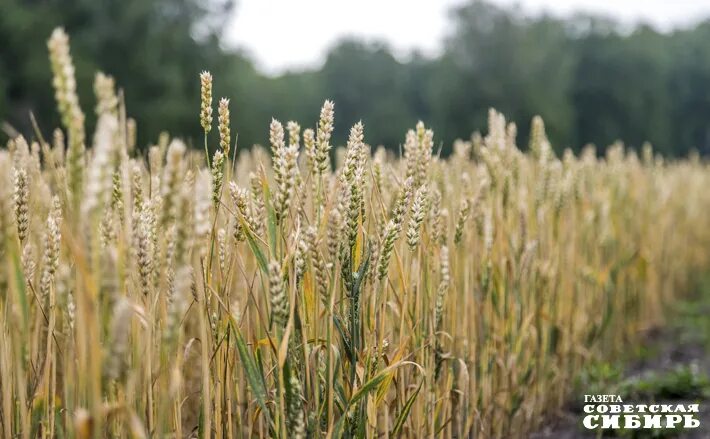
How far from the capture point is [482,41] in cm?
3192

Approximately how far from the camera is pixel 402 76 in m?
42.7

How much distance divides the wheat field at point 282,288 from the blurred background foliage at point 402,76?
1288 centimetres

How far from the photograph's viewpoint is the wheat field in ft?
3.65

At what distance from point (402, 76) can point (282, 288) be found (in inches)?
1662

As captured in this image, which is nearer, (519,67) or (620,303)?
(620,303)

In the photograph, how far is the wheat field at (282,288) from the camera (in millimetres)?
1112

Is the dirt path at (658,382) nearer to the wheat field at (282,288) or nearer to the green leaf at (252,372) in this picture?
the wheat field at (282,288)

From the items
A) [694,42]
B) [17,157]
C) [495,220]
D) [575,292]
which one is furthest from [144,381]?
[694,42]

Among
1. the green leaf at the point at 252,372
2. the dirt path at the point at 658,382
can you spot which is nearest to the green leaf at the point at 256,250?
the green leaf at the point at 252,372

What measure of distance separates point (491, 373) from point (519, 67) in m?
30.3

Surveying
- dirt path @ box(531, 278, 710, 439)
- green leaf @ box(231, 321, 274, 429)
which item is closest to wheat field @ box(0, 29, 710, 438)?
green leaf @ box(231, 321, 274, 429)

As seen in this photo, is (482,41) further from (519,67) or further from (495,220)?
(495,220)

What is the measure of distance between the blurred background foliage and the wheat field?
507 inches

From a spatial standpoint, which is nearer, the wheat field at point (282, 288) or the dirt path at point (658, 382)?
the wheat field at point (282, 288)
